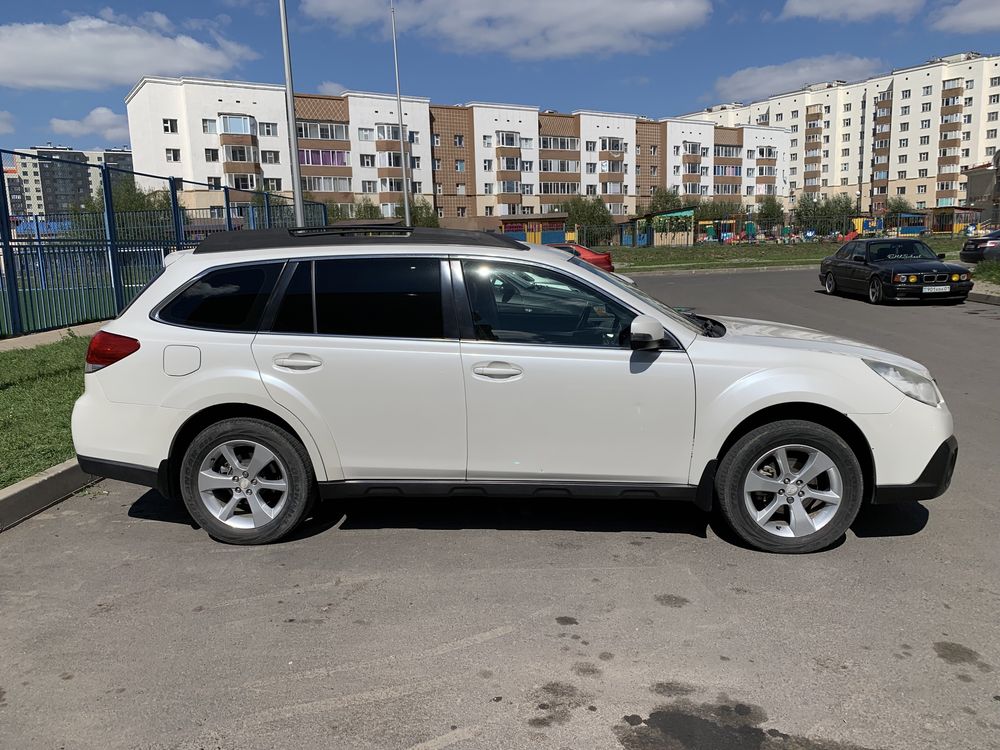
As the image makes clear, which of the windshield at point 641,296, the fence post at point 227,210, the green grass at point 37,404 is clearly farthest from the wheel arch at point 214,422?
the fence post at point 227,210

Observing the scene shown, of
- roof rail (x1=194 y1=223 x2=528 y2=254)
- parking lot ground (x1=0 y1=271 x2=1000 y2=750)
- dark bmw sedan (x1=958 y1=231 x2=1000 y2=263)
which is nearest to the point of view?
parking lot ground (x1=0 y1=271 x2=1000 y2=750)

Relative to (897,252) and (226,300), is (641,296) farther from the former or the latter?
(897,252)

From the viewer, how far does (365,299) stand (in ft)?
14.0

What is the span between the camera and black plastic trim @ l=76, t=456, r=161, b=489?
4.30m

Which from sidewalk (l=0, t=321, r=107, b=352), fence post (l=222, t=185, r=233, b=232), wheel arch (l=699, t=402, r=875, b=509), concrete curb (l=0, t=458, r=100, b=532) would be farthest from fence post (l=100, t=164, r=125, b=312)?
wheel arch (l=699, t=402, r=875, b=509)

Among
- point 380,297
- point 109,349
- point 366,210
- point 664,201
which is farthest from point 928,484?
point 664,201

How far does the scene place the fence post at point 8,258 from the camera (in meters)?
11.3

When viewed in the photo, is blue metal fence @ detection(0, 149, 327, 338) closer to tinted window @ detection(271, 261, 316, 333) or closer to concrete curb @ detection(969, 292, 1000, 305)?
tinted window @ detection(271, 261, 316, 333)

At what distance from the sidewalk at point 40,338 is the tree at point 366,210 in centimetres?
6176

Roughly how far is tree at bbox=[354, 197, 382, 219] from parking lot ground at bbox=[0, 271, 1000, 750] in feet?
234

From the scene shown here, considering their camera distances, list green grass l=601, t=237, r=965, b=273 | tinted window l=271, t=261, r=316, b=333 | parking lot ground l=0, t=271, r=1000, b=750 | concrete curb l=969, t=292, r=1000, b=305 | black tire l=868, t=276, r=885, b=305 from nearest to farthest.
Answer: parking lot ground l=0, t=271, r=1000, b=750
tinted window l=271, t=261, r=316, b=333
concrete curb l=969, t=292, r=1000, b=305
black tire l=868, t=276, r=885, b=305
green grass l=601, t=237, r=965, b=273

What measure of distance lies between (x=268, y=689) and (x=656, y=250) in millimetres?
49976

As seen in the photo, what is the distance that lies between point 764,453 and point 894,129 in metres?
133

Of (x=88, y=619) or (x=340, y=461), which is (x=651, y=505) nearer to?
(x=340, y=461)
